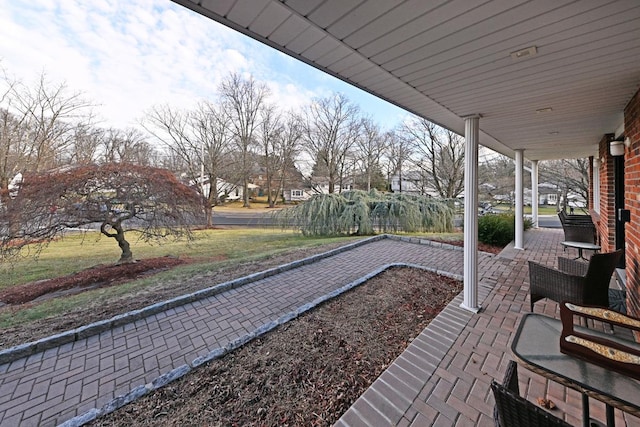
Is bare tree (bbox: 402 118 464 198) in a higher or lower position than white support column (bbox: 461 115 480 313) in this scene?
higher

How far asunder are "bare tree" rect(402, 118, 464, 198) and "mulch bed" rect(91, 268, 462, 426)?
50.9 feet

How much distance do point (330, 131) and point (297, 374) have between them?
2119 centimetres

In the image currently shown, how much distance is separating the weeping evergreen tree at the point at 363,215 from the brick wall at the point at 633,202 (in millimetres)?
6818

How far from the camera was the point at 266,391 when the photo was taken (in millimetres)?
1974

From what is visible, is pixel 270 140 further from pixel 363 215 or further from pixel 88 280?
pixel 88 280

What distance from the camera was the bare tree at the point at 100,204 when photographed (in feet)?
14.6

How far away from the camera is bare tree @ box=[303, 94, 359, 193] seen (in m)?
21.5

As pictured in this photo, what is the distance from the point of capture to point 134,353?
254cm

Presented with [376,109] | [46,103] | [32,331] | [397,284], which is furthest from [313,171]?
[32,331]

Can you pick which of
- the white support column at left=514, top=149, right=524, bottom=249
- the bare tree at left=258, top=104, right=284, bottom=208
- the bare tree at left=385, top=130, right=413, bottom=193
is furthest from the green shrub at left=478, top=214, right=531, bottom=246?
the bare tree at left=258, top=104, right=284, bottom=208

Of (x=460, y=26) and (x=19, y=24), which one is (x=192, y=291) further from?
(x=19, y=24)

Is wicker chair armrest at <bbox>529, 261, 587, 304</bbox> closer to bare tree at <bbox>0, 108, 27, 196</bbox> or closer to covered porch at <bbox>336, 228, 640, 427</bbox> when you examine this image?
covered porch at <bbox>336, 228, 640, 427</bbox>

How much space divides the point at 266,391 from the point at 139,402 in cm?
92

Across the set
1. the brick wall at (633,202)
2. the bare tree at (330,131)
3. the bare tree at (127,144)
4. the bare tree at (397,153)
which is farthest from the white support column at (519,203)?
the bare tree at (330,131)
